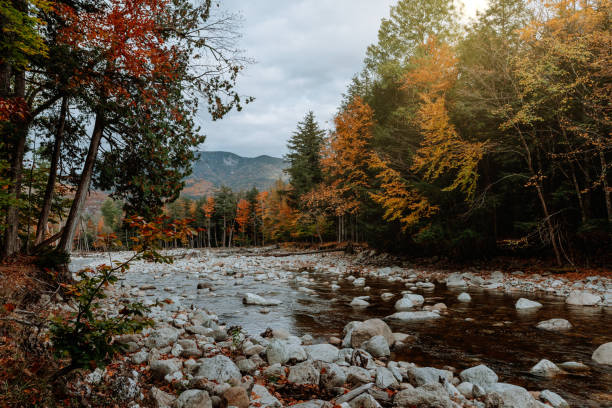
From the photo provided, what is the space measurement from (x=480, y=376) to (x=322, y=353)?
2.23 metres

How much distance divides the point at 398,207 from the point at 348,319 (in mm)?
9206

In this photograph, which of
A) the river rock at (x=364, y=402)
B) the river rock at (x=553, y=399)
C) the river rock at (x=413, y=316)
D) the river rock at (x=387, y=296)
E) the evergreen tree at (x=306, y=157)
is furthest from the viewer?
the evergreen tree at (x=306, y=157)

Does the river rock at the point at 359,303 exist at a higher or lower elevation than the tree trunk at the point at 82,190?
lower

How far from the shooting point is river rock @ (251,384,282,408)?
132 inches

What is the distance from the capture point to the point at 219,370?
3926 millimetres

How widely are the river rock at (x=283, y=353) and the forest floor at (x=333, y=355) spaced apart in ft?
0.06

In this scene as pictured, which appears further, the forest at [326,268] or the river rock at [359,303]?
the river rock at [359,303]

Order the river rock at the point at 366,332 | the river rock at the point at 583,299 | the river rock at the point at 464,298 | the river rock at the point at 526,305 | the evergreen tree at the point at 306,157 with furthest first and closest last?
the evergreen tree at the point at 306,157 < the river rock at the point at 464,298 < the river rock at the point at 583,299 < the river rock at the point at 526,305 < the river rock at the point at 366,332

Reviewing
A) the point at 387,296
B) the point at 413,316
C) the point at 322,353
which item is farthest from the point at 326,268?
the point at 322,353

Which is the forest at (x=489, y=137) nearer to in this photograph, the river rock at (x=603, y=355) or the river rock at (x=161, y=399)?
the river rock at (x=161, y=399)

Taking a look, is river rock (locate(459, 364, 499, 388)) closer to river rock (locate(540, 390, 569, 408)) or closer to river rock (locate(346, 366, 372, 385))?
river rock (locate(540, 390, 569, 408))

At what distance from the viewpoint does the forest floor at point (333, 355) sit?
311 cm

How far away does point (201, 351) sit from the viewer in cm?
492

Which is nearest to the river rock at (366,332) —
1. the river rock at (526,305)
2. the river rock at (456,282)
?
the river rock at (526,305)
